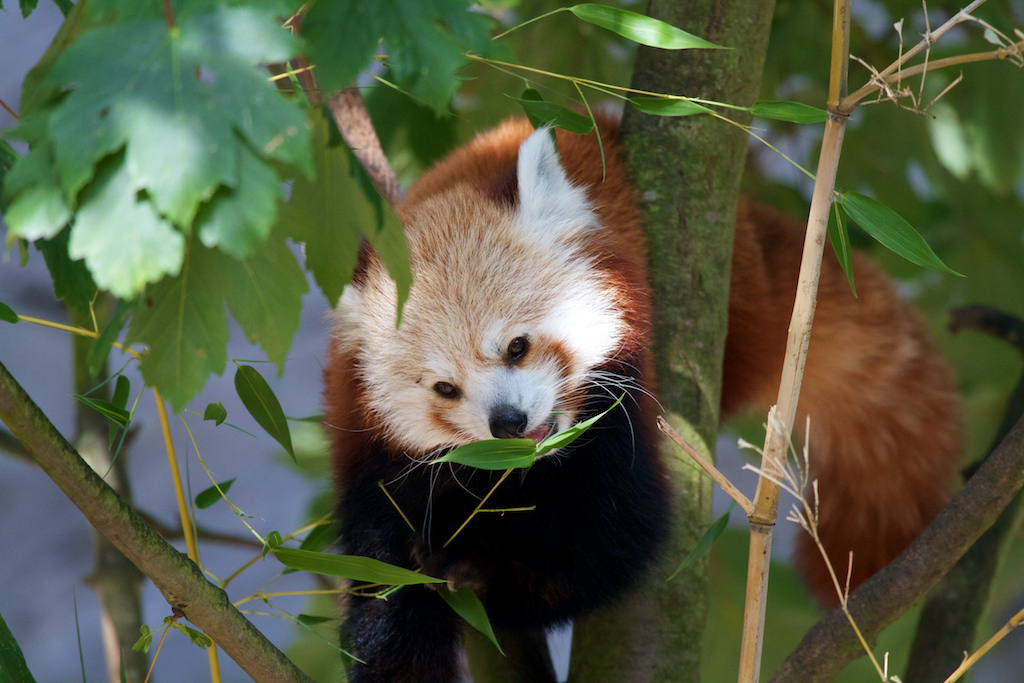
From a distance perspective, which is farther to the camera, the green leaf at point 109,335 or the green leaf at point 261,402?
the green leaf at point 261,402

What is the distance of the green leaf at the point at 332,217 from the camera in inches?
36.2

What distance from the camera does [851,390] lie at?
238 cm

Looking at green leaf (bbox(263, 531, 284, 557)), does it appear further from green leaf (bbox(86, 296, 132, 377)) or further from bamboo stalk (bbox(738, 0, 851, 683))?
bamboo stalk (bbox(738, 0, 851, 683))

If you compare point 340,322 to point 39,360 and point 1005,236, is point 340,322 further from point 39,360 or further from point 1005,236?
point 39,360

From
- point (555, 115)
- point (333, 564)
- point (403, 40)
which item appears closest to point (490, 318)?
point (555, 115)

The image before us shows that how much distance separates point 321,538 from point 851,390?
4.90 feet

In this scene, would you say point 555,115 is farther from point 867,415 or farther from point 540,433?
point 867,415

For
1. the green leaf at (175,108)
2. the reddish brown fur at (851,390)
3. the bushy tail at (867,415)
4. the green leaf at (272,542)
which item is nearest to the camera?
the green leaf at (175,108)

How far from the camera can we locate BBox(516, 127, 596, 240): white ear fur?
4.96ft

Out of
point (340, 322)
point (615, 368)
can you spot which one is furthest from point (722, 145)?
point (340, 322)

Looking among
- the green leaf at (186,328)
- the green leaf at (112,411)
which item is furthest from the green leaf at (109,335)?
the green leaf at (112,411)

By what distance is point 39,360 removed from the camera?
3.49 m

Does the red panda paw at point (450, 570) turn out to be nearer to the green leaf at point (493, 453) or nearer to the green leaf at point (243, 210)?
the green leaf at point (493, 453)

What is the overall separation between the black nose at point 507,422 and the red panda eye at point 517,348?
0.10m
